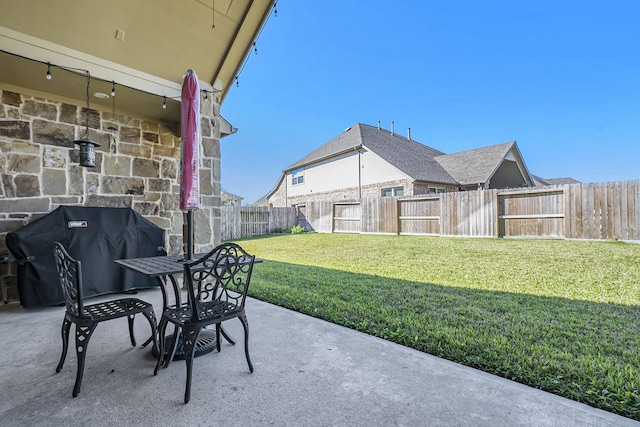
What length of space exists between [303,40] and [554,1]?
8841mm

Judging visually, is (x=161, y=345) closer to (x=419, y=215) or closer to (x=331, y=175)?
(x=419, y=215)

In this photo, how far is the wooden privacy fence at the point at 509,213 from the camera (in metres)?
6.99

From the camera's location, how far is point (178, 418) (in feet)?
4.93

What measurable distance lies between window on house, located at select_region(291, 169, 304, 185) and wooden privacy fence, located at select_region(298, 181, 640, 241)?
5518 millimetres

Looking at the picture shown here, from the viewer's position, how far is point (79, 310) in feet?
5.96

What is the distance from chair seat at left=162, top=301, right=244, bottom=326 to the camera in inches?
73.5

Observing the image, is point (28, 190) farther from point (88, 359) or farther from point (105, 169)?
point (88, 359)

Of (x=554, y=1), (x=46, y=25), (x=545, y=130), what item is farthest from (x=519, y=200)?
(x=545, y=130)

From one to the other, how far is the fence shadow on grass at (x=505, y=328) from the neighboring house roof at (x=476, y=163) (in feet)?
40.7

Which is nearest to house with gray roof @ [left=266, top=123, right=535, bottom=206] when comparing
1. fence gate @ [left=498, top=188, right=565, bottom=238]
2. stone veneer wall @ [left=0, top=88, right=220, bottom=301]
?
fence gate @ [left=498, top=188, right=565, bottom=238]

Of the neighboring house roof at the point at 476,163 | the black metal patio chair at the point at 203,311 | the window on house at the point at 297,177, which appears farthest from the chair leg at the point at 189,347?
the window on house at the point at 297,177

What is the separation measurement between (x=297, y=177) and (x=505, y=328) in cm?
1728

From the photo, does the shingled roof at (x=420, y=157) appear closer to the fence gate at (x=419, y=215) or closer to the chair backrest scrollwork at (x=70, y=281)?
the fence gate at (x=419, y=215)

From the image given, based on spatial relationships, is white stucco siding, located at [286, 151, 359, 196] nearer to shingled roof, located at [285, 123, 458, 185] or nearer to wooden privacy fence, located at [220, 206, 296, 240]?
shingled roof, located at [285, 123, 458, 185]
